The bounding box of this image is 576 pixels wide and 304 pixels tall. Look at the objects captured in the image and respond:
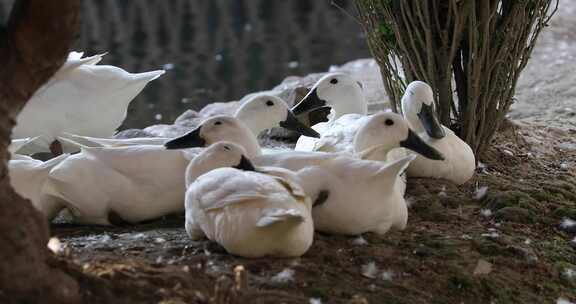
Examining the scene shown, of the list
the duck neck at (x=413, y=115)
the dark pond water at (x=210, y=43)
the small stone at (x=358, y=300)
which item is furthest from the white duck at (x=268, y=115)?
the dark pond water at (x=210, y=43)

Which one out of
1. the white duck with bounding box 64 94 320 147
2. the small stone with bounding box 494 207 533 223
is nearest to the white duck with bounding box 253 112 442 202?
the small stone with bounding box 494 207 533 223

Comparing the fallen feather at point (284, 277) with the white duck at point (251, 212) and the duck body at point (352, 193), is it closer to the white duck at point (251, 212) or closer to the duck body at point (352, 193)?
the white duck at point (251, 212)

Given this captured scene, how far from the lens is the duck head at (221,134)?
4270mm

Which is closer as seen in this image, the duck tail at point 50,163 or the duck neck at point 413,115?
the duck tail at point 50,163

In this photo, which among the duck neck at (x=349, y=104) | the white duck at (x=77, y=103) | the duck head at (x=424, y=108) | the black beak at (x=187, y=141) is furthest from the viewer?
the duck neck at (x=349, y=104)

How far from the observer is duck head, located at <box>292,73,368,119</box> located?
5.57m

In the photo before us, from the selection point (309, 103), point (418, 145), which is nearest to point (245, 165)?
point (418, 145)

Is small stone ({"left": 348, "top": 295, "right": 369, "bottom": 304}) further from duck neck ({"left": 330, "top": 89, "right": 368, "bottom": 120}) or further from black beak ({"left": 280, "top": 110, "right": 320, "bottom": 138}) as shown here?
duck neck ({"left": 330, "top": 89, "right": 368, "bottom": 120})

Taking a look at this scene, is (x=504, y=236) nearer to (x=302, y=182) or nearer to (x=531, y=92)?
(x=302, y=182)

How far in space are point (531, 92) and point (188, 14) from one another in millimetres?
9065

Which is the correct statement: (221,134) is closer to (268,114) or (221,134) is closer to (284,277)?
(268,114)

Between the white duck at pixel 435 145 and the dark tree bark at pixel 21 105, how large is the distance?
2.39 meters

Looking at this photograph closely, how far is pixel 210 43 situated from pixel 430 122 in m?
9.16

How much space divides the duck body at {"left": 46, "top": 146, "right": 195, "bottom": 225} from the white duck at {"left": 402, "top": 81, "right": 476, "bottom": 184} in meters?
1.29
